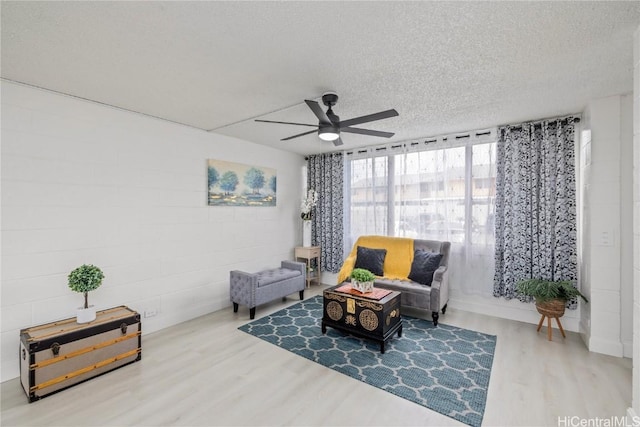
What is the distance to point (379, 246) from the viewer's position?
4512mm

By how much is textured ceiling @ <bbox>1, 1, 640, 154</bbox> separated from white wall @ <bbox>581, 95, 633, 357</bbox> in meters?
0.26

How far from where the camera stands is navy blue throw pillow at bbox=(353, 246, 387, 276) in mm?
4227

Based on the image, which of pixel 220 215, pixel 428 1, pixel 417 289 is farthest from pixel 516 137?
pixel 220 215

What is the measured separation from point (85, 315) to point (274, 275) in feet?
7.22

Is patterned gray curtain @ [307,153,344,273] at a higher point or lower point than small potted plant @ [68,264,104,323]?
higher

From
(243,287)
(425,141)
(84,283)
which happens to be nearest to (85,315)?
(84,283)

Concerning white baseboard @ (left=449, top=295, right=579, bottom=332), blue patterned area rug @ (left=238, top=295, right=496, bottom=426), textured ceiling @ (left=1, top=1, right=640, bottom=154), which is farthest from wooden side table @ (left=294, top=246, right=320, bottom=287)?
textured ceiling @ (left=1, top=1, right=640, bottom=154)

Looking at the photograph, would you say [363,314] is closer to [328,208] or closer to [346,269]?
[346,269]

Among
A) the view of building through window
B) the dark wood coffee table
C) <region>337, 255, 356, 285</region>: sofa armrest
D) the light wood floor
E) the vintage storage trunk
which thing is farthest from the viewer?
<region>337, 255, 356, 285</region>: sofa armrest

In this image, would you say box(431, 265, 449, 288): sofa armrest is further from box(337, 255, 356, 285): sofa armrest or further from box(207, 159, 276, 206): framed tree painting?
box(207, 159, 276, 206): framed tree painting

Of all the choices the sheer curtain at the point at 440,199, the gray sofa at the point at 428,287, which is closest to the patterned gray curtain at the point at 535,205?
the sheer curtain at the point at 440,199

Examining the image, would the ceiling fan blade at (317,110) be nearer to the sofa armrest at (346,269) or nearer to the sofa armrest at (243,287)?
the sofa armrest at (243,287)

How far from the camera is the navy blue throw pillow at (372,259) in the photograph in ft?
13.9

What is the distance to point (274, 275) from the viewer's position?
421 cm
